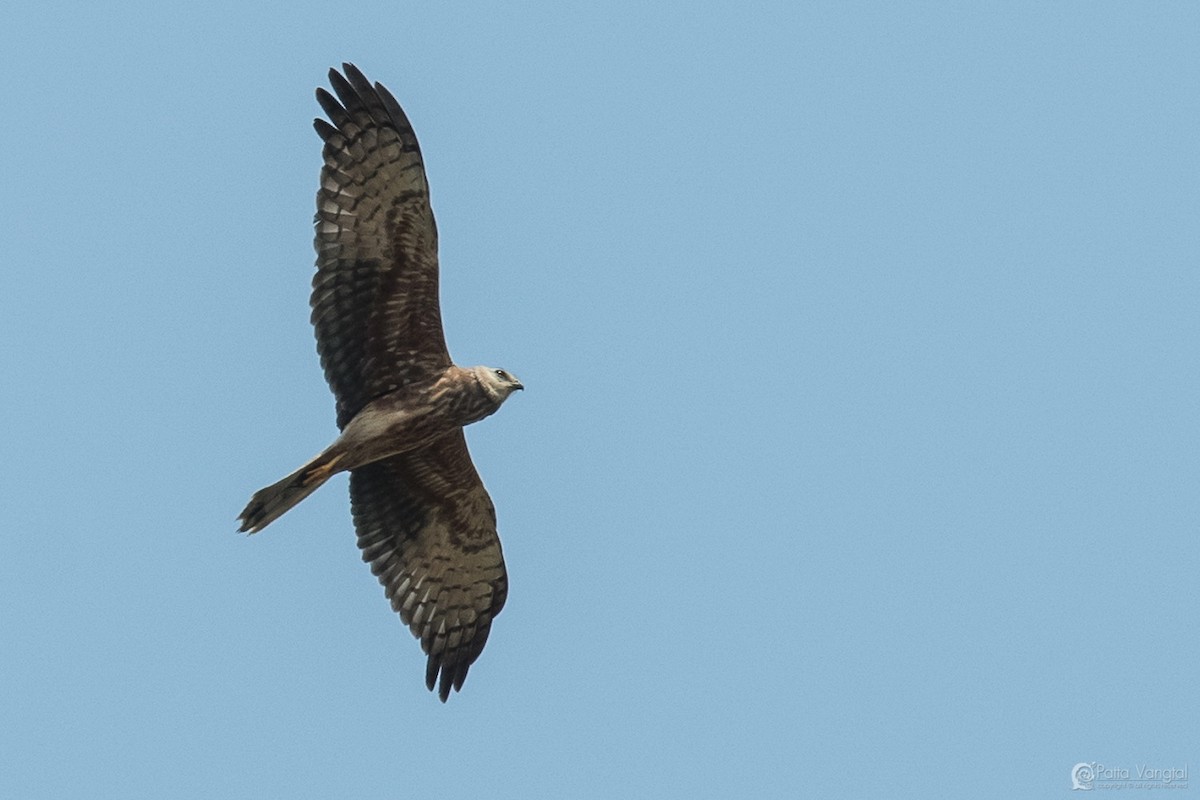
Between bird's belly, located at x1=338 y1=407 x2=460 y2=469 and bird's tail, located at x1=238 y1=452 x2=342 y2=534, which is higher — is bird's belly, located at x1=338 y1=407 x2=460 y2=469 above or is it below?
above

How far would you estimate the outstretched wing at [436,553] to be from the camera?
18.4m

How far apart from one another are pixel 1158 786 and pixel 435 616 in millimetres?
6433

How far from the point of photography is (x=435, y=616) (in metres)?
18.8

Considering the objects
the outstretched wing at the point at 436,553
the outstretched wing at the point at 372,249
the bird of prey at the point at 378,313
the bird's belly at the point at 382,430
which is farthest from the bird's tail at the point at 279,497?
the outstretched wing at the point at 436,553

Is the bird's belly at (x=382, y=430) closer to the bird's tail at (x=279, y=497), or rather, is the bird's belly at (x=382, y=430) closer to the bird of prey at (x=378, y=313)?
the bird of prey at (x=378, y=313)

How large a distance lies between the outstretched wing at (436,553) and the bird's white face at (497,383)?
134 centimetres

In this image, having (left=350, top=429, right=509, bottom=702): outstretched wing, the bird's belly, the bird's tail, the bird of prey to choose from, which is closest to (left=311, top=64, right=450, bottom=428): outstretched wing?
the bird of prey

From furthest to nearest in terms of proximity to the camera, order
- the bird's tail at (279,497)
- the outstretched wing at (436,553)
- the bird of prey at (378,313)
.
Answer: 1. the outstretched wing at (436,553)
2. the bird of prey at (378,313)
3. the bird's tail at (279,497)

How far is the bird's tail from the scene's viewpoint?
16.6 m

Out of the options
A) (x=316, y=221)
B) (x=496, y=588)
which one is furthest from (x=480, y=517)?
(x=316, y=221)

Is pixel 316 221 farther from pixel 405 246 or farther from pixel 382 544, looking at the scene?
pixel 382 544

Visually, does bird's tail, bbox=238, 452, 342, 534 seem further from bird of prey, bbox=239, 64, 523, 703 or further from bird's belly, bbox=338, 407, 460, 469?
bird's belly, bbox=338, 407, 460, 469

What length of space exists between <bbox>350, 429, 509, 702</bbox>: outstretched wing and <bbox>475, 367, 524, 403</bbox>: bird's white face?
1340 millimetres

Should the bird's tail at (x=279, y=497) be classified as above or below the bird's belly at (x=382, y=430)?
below
